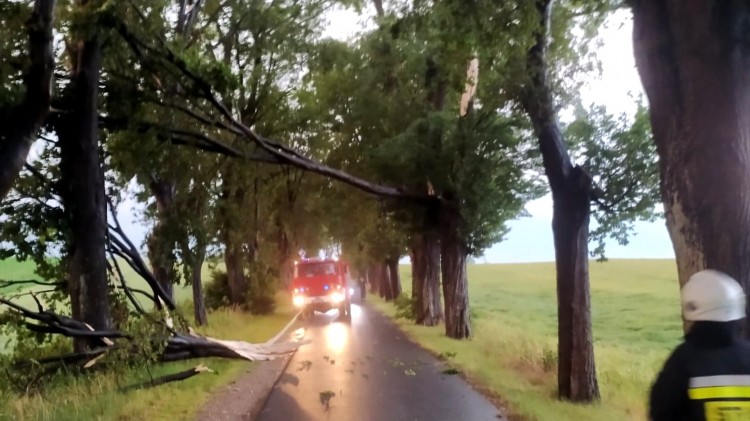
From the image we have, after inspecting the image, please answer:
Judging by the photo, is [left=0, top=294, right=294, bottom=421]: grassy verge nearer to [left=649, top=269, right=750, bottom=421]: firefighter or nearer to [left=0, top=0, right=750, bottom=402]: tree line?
[left=0, top=0, right=750, bottom=402]: tree line

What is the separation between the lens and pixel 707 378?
12.3 feet

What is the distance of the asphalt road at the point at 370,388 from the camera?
1070cm

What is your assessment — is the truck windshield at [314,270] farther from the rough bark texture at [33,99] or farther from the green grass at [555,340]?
the rough bark texture at [33,99]

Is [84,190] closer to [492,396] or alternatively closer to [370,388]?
[370,388]

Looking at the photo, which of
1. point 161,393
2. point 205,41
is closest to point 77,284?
point 161,393

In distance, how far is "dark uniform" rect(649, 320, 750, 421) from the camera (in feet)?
12.2

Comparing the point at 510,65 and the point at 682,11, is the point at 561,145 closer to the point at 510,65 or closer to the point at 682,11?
the point at 510,65

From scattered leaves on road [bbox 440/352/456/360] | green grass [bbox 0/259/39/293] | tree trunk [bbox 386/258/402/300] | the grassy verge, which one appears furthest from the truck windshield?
the grassy verge

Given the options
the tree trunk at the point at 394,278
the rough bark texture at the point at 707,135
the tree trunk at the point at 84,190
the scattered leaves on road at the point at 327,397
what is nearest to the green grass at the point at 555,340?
the rough bark texture at the point at 707,135

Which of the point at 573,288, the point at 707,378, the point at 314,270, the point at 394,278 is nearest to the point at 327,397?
the point at 573,288

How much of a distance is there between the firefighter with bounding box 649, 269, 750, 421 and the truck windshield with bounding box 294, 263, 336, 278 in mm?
30009

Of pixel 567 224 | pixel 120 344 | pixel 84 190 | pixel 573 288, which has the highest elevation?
pixel 84 190

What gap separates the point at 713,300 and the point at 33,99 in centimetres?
886

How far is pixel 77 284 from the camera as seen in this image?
13289mm
